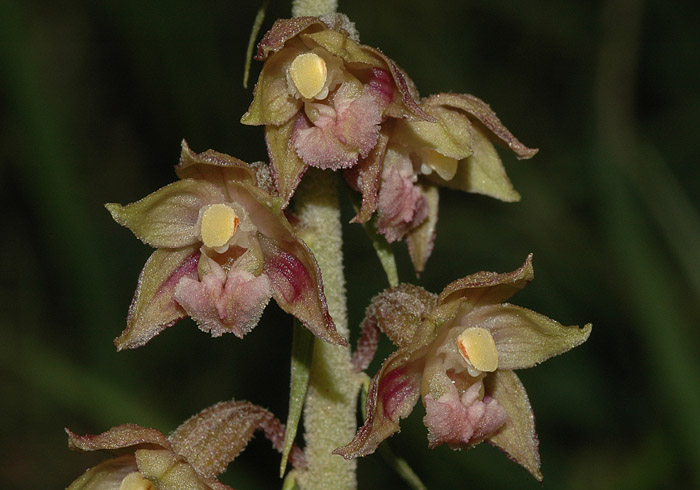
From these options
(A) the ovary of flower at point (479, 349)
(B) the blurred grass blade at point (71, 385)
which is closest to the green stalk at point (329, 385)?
(A) the ovary of flower at point (479, 349)

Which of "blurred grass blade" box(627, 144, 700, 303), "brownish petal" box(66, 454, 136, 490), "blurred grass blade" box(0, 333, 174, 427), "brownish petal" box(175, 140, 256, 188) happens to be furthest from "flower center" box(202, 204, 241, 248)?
"blurred grass blade" box(627, 144, 700, 303)

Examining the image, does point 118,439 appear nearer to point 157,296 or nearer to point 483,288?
point 157,296

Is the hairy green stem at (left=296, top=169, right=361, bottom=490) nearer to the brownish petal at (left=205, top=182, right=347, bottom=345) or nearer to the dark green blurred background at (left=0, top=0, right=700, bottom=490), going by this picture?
the brownish petal at (left=205, top=182, right=347, bottom=345)

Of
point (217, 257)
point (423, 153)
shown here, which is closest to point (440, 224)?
point (423, 153)

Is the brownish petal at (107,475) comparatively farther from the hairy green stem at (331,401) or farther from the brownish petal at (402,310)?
the brownish petal at (402,310)

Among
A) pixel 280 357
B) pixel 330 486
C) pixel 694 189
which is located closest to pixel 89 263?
pixel 280 357
